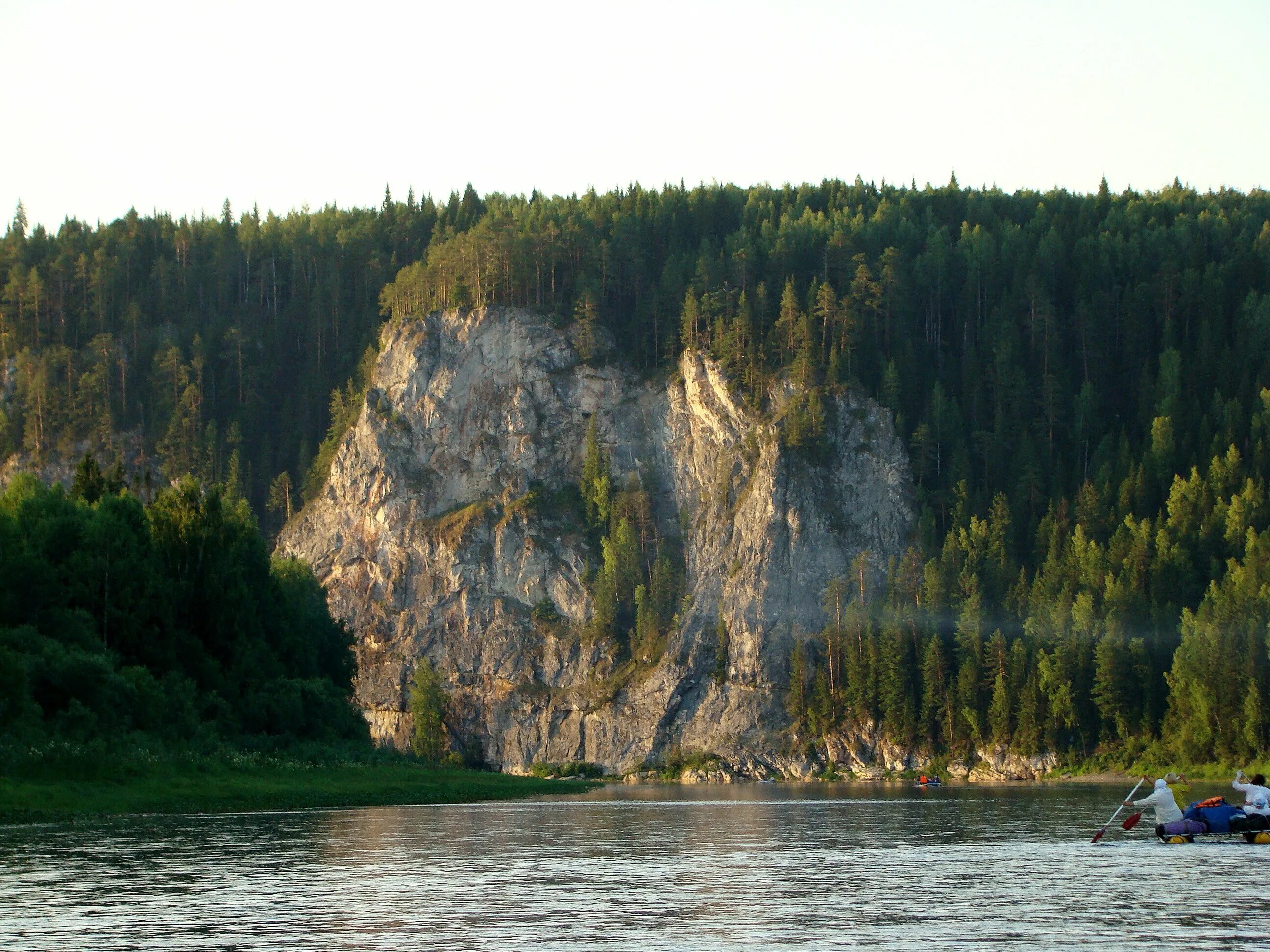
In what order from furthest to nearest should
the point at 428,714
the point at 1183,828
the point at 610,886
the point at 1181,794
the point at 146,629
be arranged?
the point at 428,714 < the point at 1181,794 < the point at 146,629 < the point at 1183,828 < the point at 610,886

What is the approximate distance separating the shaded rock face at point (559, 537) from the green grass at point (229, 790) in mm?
75871

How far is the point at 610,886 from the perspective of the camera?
36719mm

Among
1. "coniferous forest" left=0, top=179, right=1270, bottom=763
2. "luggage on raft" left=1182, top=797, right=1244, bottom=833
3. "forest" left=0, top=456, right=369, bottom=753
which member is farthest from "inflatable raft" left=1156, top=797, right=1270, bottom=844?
"coniferous forest" left=0, top=179, right=1270, bottom=763

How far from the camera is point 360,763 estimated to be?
90.2 metres

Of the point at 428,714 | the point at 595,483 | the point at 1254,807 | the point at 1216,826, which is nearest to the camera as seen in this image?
the point at 1216,826

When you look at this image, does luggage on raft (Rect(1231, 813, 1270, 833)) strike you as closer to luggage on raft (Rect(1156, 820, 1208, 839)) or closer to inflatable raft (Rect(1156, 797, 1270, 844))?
inflatable raft (Rect(1156, 797, 1270, 844))

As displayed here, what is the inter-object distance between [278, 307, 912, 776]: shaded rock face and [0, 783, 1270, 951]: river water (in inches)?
4309

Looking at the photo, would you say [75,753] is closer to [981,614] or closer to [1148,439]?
[981,614]

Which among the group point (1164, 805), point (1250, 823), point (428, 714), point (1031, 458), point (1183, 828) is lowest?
point (1183, 828)

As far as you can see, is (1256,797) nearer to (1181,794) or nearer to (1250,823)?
(1250,823)

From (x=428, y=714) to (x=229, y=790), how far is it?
104574mm

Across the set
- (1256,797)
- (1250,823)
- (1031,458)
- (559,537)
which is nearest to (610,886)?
(1250,823)

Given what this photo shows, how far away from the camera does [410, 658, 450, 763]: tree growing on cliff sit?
171 meters

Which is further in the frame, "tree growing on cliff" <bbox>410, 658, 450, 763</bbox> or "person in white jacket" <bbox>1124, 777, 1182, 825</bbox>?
"tree growing on cliff" <bbox>410, 658, 450, 763</bbox>
